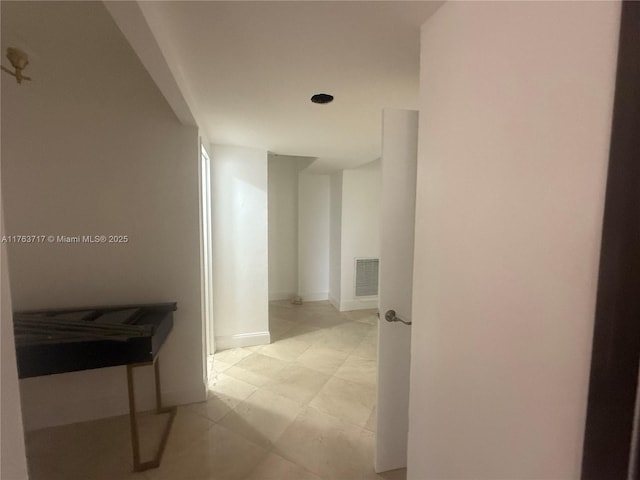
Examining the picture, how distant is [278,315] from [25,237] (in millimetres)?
2959

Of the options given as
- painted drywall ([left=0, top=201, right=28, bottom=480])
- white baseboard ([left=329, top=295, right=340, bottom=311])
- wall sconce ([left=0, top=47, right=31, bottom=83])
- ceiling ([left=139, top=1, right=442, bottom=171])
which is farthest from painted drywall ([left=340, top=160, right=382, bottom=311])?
painted drywall ([left=0, top=201, right=28, bottom=480])

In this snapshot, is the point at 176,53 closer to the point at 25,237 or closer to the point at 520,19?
the point at 520,19

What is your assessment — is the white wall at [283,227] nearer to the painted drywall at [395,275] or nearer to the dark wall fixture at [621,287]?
the painted drywall at [395,275]

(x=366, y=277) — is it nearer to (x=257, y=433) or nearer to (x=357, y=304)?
(x=357, y=304)

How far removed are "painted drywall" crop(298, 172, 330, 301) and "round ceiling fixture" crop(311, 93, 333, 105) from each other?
10.2 ft

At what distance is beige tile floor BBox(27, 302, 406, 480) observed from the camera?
1.73 metres

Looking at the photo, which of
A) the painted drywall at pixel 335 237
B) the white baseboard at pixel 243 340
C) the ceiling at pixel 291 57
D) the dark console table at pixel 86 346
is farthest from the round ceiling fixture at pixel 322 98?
the painted drywall at pixel 335 237

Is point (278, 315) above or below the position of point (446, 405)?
below

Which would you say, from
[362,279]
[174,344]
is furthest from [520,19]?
[362,279]

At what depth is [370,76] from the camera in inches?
59.5

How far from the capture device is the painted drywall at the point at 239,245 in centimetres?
312

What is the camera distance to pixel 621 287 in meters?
0.55

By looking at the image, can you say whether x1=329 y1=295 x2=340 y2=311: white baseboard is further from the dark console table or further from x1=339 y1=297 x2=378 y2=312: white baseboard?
the dark console table

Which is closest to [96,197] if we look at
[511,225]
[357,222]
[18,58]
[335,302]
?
[18,58]
